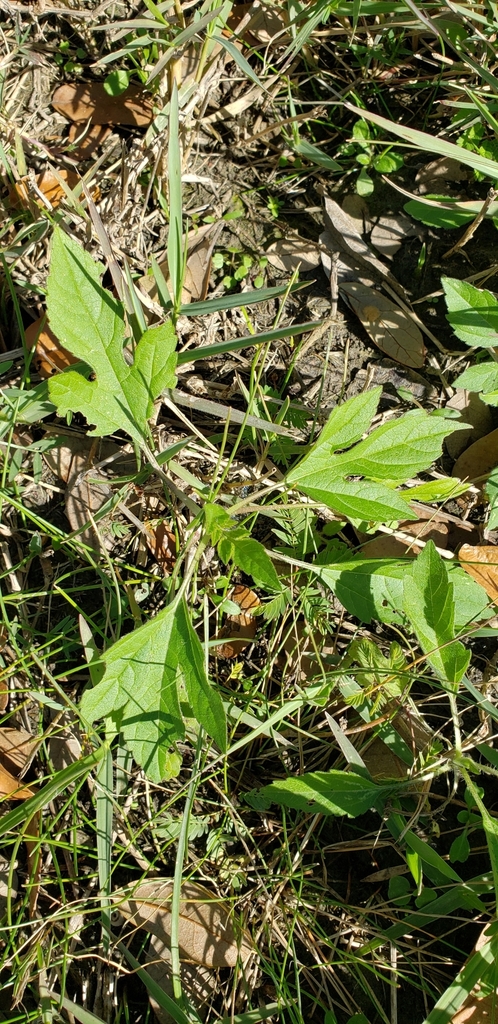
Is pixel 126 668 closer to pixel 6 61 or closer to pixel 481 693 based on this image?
pixel 481 693

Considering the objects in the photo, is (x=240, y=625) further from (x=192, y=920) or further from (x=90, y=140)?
(x=90, y=140)

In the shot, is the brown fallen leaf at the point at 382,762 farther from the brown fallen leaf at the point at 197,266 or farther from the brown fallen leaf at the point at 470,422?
the brown fallen leaf at the point at 197,266

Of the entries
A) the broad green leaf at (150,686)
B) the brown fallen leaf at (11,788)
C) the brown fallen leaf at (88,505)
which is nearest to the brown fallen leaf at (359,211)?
the brown fallen leaf at (88,505)

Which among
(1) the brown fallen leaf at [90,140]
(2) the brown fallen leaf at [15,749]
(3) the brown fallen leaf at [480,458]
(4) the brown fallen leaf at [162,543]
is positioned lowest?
(2) the brown fallen leaf at [15,749]

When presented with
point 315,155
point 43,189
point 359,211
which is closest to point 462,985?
point 359,211

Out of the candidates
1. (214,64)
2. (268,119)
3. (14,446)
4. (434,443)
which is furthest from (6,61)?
(434,443)

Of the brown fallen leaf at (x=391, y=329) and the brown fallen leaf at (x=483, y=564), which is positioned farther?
the brown fallen leaf at (x=391, y=329)

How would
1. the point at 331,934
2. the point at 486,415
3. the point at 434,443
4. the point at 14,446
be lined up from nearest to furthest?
the point at 434,443, the point at 331,934, the point at 14,446, the point at 486,415
